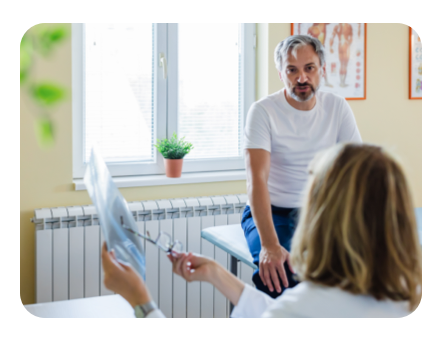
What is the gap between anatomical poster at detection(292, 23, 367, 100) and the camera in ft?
9.16

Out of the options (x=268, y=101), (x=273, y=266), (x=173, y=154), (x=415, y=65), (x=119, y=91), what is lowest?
(x=273, y=266)

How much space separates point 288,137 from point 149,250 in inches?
38.4

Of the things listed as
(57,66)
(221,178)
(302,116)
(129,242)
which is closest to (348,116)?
(302,116)

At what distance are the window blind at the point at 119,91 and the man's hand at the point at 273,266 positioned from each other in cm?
119

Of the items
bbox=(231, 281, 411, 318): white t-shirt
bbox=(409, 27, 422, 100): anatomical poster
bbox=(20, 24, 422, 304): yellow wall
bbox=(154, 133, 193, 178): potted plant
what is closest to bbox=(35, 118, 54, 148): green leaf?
bbox=(20, 24, 422, 304): yellow wall

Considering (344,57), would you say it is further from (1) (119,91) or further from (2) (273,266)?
(2) (273,266)

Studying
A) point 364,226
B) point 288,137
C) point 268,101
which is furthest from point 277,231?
point 364,226

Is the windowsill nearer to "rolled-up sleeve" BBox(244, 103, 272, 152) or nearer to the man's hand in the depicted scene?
"rolled-up sleeve" BBox(244, 103, 272, 152)

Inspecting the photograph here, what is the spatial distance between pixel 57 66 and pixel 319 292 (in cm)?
180

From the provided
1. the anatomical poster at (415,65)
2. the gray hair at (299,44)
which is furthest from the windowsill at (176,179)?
the anatomical poster at (415,65)

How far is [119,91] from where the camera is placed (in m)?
2.56

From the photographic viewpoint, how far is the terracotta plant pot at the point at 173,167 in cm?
255

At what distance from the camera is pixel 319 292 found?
90 centimetres

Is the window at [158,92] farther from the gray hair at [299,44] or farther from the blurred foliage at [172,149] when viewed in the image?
the gray hair at [299,44]
